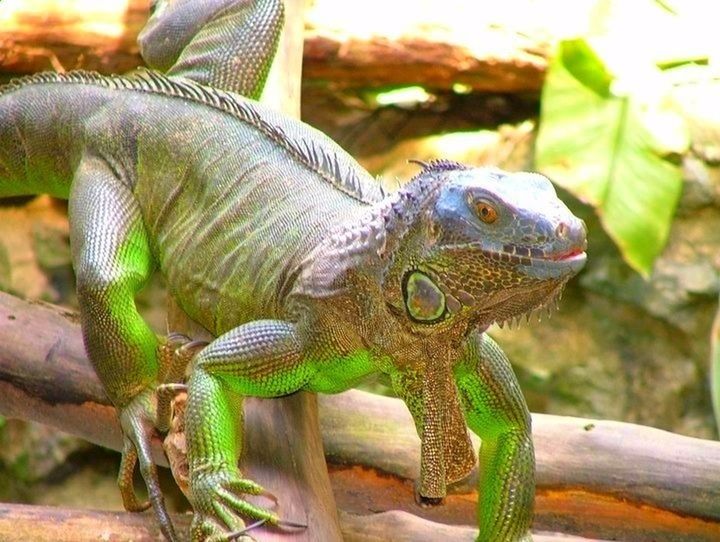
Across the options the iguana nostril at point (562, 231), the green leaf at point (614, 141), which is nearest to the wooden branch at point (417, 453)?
the iguana nostril at point (562, 231)

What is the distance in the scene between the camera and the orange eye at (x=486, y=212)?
224cm

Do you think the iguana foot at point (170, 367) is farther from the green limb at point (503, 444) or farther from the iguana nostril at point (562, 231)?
the iguana nostril at point (562, 231)

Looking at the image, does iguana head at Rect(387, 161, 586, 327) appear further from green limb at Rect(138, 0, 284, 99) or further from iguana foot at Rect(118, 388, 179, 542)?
green limb at Rect(138, 0, 284, 99)

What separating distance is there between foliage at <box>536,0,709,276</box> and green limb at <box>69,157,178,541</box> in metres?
2.67

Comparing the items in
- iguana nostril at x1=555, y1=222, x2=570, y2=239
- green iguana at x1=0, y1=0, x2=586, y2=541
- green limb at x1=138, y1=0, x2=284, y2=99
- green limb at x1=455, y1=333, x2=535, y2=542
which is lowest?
green limb at x1=455, y1=333, x2=535, y2=542

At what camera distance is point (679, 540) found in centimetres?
309

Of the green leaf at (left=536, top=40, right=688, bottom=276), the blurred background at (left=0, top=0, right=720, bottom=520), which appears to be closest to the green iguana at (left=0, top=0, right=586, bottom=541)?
the blurred background at (left=0, top=0, right=720, bottom=520)

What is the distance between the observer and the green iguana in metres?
2.34

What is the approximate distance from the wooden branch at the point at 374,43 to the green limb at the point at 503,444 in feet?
9.37

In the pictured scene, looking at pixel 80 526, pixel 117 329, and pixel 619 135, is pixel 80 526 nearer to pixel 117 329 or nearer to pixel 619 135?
pixel 117 329

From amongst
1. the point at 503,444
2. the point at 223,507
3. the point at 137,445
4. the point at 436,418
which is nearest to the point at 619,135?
the point at 503,444

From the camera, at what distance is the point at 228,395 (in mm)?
2770

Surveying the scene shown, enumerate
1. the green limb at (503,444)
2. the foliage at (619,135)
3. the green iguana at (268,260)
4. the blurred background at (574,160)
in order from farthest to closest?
the blurred background at (574,160) → the foliage at (619,135) → the green limb at (503,444) → the green iguana at (268,260)

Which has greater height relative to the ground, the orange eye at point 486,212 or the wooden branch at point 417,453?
the orange eye at point 486,212
